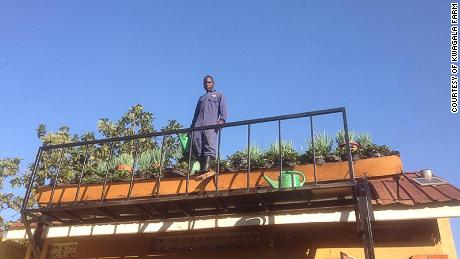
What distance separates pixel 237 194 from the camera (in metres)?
4.04

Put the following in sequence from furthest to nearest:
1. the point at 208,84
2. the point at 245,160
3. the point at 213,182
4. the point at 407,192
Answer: the point at 208,84 < the point at 245,160 < the point at 213,182 < the point at 407,192

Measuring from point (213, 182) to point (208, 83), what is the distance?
8.34ft

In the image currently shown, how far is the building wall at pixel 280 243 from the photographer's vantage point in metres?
4.49

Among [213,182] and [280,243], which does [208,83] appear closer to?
[213,182]

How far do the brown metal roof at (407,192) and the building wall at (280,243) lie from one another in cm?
42

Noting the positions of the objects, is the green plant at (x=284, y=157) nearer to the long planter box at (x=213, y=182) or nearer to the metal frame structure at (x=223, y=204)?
the long planter box at (x=213, y=182)

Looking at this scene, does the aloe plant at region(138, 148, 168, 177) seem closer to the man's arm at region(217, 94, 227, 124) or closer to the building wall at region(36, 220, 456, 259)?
the building wall at region(36, 220, 456, 259)

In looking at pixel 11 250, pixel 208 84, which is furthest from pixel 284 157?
pixel 11 250

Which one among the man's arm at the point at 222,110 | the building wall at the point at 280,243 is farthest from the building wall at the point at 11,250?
the man's arm at the point at 222,110

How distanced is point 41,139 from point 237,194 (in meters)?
12.1

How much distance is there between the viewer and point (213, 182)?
491 cm

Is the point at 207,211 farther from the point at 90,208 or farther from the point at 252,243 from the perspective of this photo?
the point at 90,208

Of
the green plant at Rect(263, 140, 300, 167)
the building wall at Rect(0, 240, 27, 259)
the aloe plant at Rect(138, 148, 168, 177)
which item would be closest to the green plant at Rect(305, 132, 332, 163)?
the green plant at Rect(263, 140, 300, 167)

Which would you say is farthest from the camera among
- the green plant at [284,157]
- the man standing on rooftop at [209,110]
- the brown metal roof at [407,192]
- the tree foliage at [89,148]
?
the tree foliage at [89,148]
